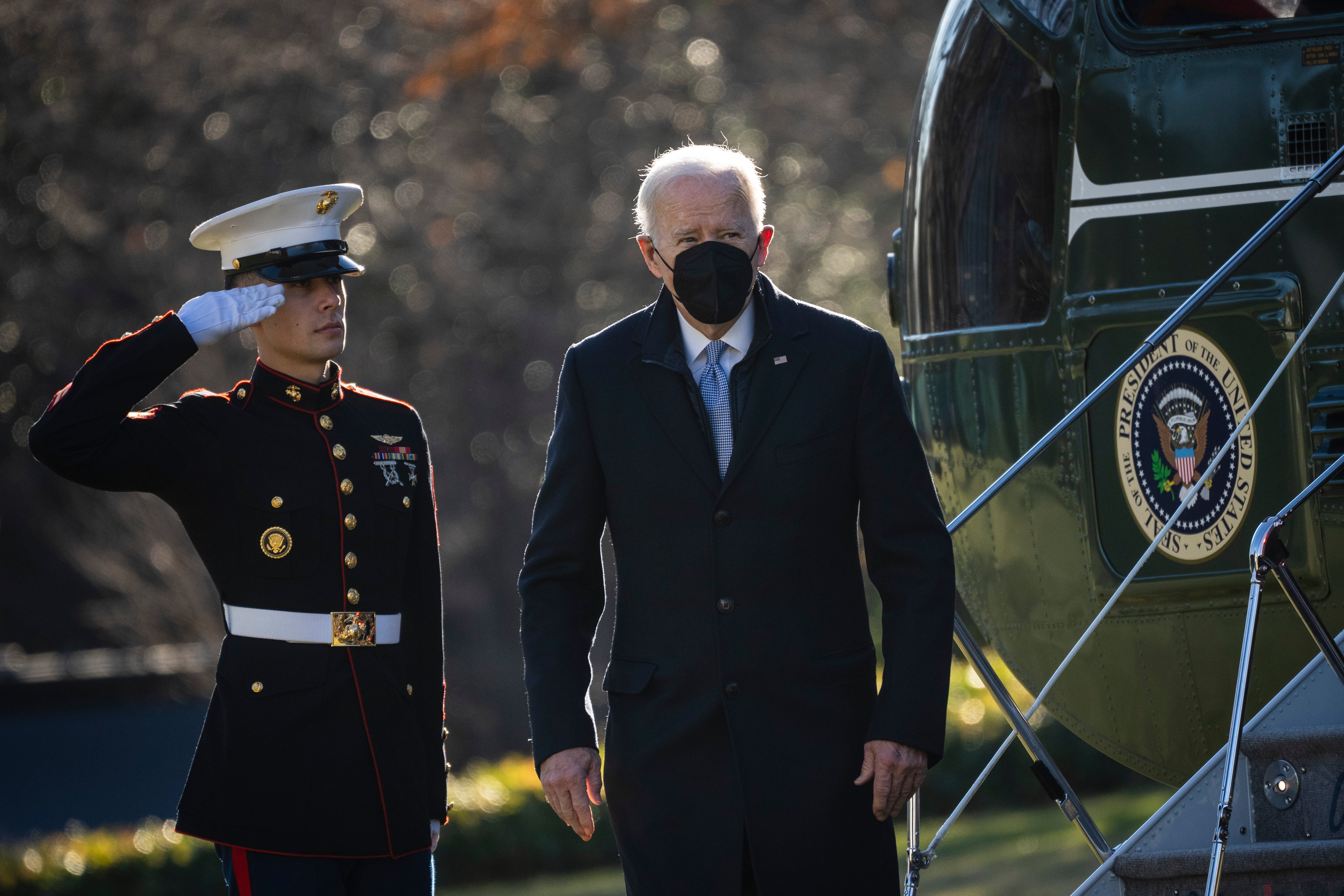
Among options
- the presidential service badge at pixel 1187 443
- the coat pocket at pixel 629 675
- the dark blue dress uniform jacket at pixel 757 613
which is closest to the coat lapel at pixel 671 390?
the dark blue dress uniform jacket at pixel 757 613

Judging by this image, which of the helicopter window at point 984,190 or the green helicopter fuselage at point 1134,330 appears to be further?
the helicopter window at point 984,190

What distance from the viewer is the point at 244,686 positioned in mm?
3266

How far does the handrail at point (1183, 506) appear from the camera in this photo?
3285 millimetres

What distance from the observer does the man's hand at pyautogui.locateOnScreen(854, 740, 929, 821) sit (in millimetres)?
2670

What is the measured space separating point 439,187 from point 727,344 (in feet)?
33.6

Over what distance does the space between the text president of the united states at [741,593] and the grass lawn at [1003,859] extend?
6012mm

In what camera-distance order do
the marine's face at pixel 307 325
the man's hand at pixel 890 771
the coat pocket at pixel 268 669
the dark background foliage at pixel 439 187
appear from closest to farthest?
1. the man's hand at pixel 890 771
2. the coat pocket at pixel 268 669
3. the marine's face at pixel 307 325
4. the dark background foliage at pixel 439 187

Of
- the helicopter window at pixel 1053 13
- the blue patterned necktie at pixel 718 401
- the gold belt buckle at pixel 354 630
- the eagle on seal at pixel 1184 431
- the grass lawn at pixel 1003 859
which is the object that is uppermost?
the helicopter window at pixel 1053 13

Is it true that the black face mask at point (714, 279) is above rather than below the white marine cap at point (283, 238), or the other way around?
below

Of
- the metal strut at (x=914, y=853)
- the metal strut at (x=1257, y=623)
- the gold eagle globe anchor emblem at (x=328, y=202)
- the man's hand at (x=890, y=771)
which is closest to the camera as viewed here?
the man's hand at (x=890, y=771)

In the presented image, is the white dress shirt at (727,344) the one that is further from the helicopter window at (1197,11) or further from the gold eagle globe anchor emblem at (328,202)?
the helicopter window at (1197,11)

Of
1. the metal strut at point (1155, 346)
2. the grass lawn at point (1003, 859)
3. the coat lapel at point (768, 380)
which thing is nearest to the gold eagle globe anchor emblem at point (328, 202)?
the coat lapel at point (768, 380)

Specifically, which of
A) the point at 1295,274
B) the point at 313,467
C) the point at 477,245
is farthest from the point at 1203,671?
the point at 477,245

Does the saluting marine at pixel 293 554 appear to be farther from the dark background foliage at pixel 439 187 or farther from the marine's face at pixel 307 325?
the dark background foliage at pixel 439 187
